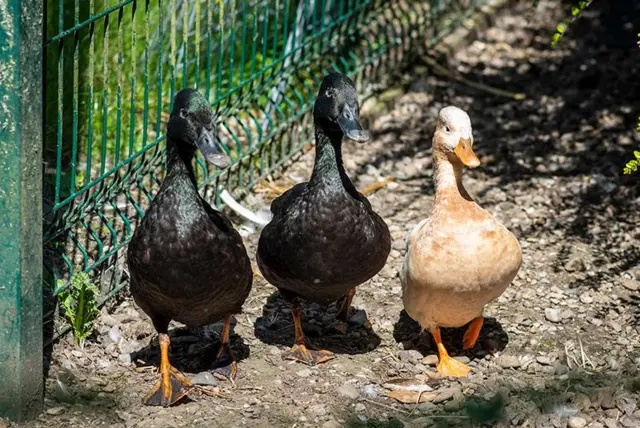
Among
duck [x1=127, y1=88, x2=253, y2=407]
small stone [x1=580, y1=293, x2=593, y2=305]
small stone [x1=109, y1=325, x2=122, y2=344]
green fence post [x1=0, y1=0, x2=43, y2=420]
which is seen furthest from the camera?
small stone [x1=580, y1=293, x2=593, y2=305]

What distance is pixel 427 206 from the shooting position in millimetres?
6898

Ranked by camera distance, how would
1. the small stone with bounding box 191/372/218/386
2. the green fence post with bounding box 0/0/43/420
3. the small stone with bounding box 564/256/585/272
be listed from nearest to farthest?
the green fence post with bounding box 0/0/43/420
the small stone with bounding box 191/372/218/386
the small stone with bounding box 564/256/585/272

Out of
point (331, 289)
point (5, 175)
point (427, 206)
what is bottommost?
point (427, 206)

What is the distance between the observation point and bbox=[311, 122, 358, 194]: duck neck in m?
5.09

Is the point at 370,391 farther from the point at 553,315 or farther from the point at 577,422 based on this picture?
the point at 553,315

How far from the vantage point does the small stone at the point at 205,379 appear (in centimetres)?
503

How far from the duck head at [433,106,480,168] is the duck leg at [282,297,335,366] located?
3.50ft

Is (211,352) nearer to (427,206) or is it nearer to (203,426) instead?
(203,426)

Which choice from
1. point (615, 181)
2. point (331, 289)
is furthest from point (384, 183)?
point (331, 289)

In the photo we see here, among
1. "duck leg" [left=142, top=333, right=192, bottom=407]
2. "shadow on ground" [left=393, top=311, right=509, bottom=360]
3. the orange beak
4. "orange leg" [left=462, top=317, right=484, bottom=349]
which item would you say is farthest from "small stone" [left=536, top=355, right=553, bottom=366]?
"duck leg" [left=142, top=333, right=192, bottom=407]

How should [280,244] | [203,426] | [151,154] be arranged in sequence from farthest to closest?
[151,154] → [280,244] → [203,426]

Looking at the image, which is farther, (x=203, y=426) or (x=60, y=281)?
(x=60, y=281)

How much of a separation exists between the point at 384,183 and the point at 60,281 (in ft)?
8.59

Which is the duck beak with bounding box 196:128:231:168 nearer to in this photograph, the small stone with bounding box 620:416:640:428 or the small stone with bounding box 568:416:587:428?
the small stone with bounding box 568:416:587:428
